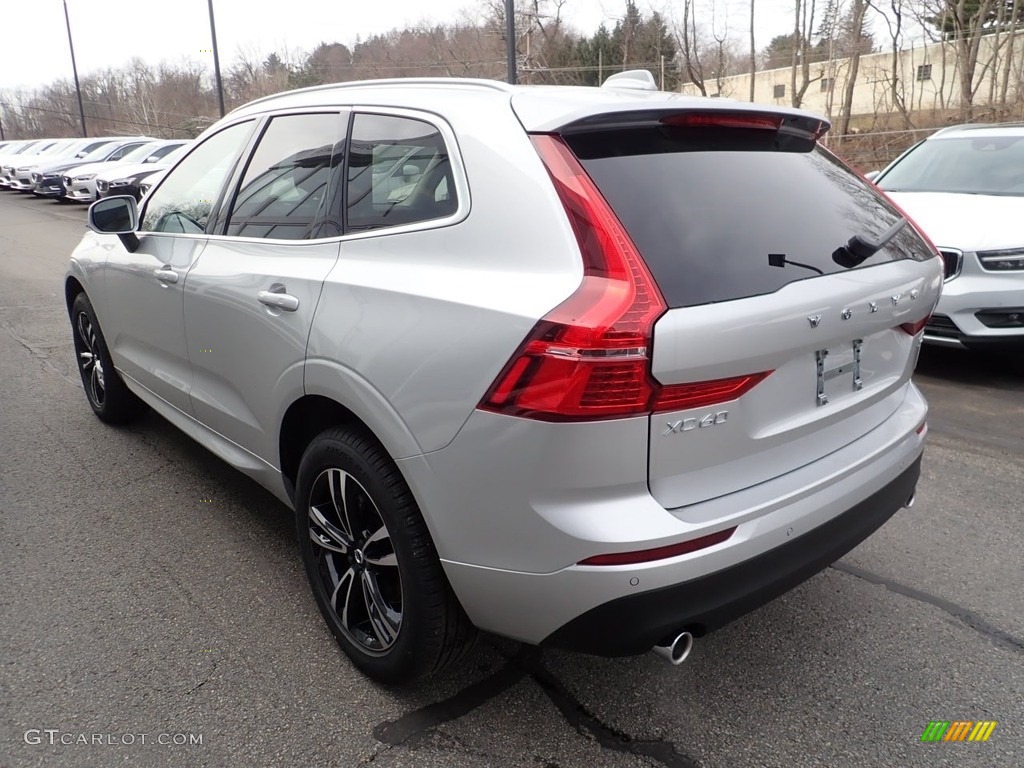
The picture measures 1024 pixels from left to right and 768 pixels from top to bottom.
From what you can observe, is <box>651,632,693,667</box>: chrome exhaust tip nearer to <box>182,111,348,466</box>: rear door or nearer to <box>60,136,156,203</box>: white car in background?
<box>182,111,348,466</box>: rear door

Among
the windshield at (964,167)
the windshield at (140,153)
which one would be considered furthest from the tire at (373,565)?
the windshield at (140,153)

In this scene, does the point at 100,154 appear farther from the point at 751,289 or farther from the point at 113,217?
the point at 751,289

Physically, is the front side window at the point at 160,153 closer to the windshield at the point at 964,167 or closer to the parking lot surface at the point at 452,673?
the windshield at the point at 964,167

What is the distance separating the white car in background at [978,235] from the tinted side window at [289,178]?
13.7 feet

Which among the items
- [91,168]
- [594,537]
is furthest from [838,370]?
[91,168]

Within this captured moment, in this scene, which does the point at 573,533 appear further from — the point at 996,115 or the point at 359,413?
the point at 996,115

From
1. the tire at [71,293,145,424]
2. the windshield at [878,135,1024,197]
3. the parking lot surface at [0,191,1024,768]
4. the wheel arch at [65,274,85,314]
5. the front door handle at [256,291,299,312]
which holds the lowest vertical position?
the parking lot surface at [0,191,1024,768]

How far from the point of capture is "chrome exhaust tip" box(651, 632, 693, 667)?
195 cm

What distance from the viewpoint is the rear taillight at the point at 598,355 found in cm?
179

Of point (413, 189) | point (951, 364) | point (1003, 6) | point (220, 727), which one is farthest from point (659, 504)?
point (1003, 6)

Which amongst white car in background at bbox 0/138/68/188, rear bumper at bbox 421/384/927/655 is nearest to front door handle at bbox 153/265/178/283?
rear bumper at bbox 421/384/927/655

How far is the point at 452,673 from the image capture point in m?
2.55

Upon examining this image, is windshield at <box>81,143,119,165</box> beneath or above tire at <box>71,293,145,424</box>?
above

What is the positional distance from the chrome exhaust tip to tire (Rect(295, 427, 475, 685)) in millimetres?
578
